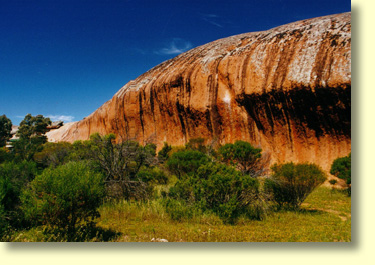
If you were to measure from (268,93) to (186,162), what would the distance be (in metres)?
6.04

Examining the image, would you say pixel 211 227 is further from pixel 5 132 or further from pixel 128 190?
pixel 5 132

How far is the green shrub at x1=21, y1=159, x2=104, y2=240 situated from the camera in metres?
4.38

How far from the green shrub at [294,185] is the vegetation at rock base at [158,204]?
25mm

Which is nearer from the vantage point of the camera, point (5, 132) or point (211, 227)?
point (211, 227)

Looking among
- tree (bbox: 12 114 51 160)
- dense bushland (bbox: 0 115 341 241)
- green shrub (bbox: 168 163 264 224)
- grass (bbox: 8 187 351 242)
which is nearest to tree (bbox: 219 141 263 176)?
dense bushland (bbox: 0 115 341 241)

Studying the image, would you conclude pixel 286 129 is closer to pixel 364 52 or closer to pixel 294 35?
pixel 294 35

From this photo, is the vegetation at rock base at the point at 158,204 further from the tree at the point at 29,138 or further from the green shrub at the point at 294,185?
the tree at the point at 29,138

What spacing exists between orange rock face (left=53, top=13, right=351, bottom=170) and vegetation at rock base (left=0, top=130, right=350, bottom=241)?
7.18 ft

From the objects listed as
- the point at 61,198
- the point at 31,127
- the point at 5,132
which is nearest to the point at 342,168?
the point at 61,198

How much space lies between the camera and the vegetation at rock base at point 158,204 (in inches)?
177

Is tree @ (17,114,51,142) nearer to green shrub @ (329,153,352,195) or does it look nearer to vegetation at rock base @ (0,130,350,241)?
vegetation at rock base @ (0,130,350,241)

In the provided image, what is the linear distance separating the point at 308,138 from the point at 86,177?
34.3ft

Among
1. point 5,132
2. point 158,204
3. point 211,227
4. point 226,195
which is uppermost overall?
point 5,132

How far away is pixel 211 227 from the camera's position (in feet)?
17.2
